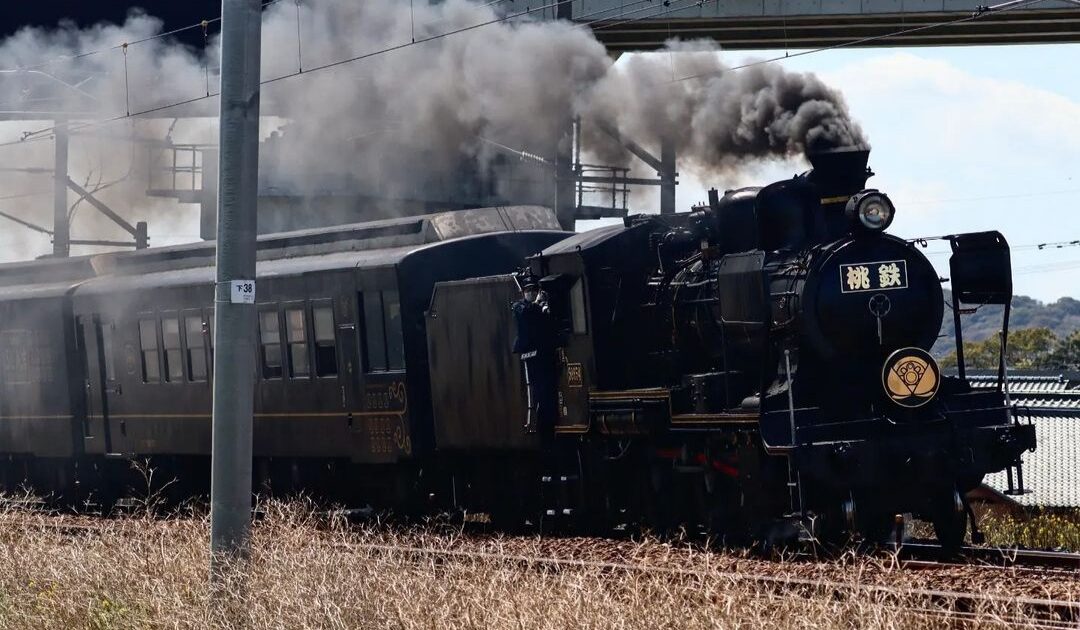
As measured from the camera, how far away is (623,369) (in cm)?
1322

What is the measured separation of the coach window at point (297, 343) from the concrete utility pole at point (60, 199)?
17.9 meters

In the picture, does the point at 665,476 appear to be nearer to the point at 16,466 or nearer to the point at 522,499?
the point at 522,499

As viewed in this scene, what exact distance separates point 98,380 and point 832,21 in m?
→ 23.3

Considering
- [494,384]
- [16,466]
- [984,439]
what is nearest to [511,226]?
[494,384]

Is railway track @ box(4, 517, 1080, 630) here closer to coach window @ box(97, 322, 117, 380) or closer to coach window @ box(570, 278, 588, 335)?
coach window @ box(570, 278, 588, 335)

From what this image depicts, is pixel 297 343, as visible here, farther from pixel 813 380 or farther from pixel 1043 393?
pixel 1043 393

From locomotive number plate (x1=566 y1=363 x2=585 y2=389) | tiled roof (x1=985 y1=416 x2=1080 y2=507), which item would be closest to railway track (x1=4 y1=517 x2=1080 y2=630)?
locomotive number plate (x1=566 y1=363 x2=585 y2=389)

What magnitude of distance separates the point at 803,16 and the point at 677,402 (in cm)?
2583

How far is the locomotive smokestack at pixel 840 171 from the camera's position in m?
11.8

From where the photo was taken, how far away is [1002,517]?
1670 cm

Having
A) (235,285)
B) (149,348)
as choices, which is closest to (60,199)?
(149,348)

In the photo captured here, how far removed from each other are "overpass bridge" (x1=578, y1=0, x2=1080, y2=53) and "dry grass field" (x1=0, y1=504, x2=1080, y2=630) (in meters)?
24.7

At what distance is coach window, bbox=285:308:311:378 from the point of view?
16.2m

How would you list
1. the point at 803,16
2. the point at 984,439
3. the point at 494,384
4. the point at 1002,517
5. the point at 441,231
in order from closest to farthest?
the point at 984,439
the point at 494,384
the point at 441,231
the point at 1002,517
the point at 803,16
